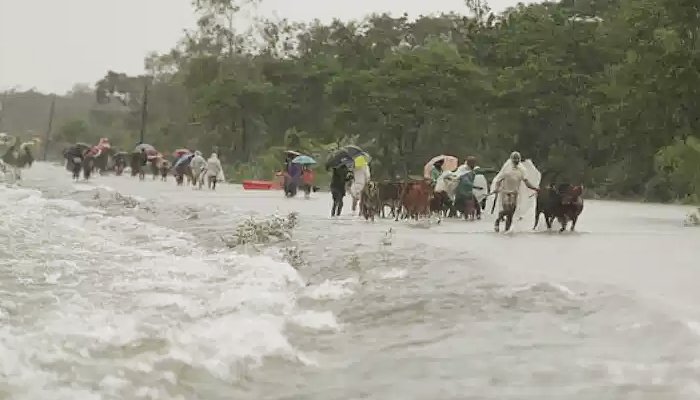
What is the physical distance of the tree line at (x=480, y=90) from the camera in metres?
36.0

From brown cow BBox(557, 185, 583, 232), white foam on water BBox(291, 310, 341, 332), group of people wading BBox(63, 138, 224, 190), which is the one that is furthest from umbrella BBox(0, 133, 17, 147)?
white foam on water BBox(291, 310, 341, 332)

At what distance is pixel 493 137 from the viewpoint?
152 ft

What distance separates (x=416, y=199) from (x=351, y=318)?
472 inches

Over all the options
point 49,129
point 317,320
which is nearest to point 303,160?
point 317,320

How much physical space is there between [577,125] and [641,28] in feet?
28.8

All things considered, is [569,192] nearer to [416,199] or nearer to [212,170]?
[416,199]

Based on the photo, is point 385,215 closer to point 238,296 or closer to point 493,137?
point 238,296

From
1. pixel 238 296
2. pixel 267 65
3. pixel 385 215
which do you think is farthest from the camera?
pixel 267 65

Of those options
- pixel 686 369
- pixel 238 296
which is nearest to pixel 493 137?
pixel 238 296

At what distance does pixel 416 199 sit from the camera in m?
21.7

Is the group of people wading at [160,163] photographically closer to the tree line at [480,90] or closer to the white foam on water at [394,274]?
the tree line at [480,90]

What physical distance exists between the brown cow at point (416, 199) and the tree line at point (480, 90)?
8416 millimetres


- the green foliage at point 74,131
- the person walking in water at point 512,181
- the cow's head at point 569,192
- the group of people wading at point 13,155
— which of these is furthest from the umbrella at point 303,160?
the green foliage at point 74,131

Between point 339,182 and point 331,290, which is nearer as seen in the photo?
point 331,290
